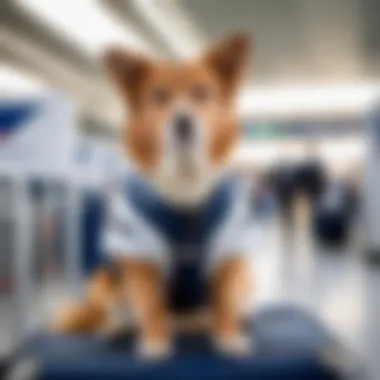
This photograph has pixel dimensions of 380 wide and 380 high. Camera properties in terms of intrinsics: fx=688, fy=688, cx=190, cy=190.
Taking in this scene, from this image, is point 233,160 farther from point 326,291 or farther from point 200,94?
point 326,291

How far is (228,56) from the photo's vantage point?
1242 mm

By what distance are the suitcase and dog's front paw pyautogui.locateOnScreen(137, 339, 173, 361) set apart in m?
0.02

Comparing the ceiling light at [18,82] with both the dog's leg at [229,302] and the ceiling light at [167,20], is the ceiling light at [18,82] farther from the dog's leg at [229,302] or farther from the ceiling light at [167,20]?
the dog's leg at [229,302]

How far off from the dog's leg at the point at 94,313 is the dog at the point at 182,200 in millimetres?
71

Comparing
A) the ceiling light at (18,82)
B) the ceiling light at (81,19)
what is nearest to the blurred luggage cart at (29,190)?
the ceiling light at (81,19)

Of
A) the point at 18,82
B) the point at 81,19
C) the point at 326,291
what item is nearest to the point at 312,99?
the point at 18,82

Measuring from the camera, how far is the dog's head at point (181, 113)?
117cm

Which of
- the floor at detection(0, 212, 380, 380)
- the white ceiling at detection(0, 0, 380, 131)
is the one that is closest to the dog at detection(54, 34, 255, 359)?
the floor at detection(0, 212, 380, 380)

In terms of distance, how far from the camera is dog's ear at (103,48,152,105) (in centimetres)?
123

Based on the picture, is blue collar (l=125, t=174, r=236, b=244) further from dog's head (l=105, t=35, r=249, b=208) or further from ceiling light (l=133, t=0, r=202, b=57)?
ceiling light (l=133, t=0, r=202, b=57)

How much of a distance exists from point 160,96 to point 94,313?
1.47 feet

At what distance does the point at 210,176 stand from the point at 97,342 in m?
0.36

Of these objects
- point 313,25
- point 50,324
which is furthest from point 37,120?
point 313,25

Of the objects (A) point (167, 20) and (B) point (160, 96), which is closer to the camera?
(B) point (160, 96)
